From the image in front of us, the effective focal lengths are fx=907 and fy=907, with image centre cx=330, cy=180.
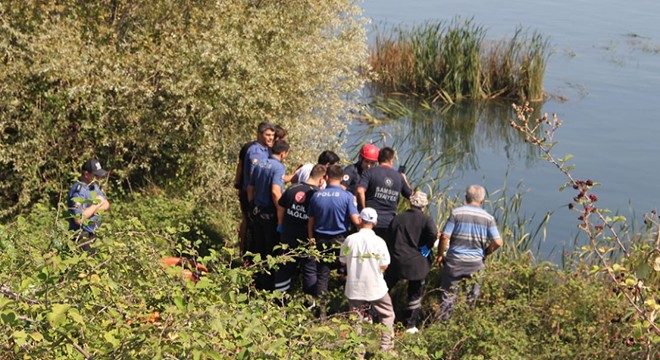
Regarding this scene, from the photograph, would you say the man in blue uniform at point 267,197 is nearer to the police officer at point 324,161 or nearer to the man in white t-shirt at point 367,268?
the police officer at point 324,161

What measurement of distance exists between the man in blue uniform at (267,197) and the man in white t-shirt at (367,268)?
1413 mm

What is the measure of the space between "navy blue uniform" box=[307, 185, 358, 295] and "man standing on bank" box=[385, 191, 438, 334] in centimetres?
47

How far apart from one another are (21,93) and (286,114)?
11.7 ft

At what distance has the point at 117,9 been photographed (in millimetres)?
12680

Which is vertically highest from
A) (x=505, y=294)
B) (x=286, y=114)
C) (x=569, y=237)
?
(x=286, y=114)

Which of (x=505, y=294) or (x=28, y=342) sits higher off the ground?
(x=28, y=342)

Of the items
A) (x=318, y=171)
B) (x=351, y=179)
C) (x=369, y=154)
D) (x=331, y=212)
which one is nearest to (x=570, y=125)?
(x=369, y=154)

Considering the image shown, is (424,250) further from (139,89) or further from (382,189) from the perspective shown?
(139,89)

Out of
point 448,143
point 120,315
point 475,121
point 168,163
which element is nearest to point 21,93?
point 168,163

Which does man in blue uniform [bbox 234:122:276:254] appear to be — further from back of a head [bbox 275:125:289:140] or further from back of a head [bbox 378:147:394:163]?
back of a head [bbox 378:147:394:163]

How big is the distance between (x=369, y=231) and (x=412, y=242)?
33.2 inches

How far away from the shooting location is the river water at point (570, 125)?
17581 mm

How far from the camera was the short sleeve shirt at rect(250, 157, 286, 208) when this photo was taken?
358 inches

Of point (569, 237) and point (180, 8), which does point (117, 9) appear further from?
point (569, 237)
